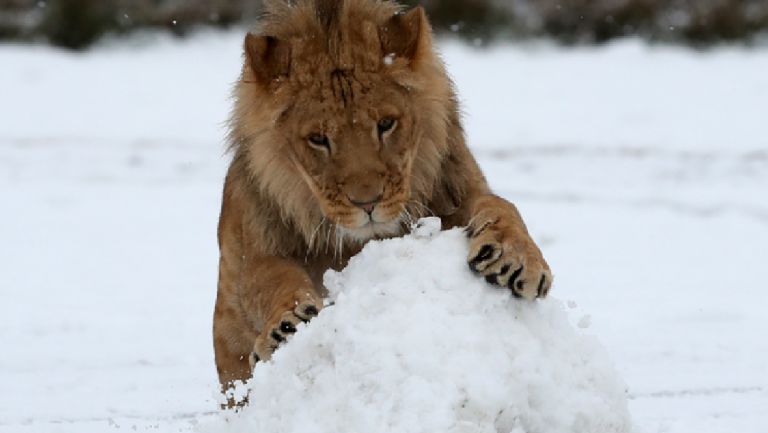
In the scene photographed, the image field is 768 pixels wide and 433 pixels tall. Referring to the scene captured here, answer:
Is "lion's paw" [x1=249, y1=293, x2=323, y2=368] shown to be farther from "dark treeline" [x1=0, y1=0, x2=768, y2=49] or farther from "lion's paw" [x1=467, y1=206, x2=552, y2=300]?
"dark treeline" [x1=0, y1=0, x2=768, y2=49]

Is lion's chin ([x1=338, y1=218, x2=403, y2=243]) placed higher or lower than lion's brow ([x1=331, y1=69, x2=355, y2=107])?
lower

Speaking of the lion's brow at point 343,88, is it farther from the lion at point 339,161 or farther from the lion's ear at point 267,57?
the lion's ear at point 267,57

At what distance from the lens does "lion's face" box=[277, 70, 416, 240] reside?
4.12 m

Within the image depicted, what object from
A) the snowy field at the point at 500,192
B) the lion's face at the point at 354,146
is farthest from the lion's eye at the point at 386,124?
the snowy field at the point at 500,192

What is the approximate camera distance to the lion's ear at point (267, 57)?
4.38 m

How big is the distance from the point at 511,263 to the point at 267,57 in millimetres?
1057

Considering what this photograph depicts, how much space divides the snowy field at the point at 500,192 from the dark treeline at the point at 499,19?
0.40 metres

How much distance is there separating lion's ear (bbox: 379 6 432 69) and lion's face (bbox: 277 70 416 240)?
0.49 ft

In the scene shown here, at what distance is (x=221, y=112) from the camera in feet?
47.9

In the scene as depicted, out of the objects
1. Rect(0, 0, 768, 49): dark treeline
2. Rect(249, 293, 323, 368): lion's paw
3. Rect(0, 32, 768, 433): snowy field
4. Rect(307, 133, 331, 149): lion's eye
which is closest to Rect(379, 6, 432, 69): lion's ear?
Rect(307, 133, 331, 149): lion's eye

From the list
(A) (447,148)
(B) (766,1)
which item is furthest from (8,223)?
(B) (766,1)

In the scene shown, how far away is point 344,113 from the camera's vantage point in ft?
13.7

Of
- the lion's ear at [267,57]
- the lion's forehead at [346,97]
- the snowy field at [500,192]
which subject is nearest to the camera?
the lion's forehead at [346,97]

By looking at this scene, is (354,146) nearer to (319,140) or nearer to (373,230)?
(319,140)
